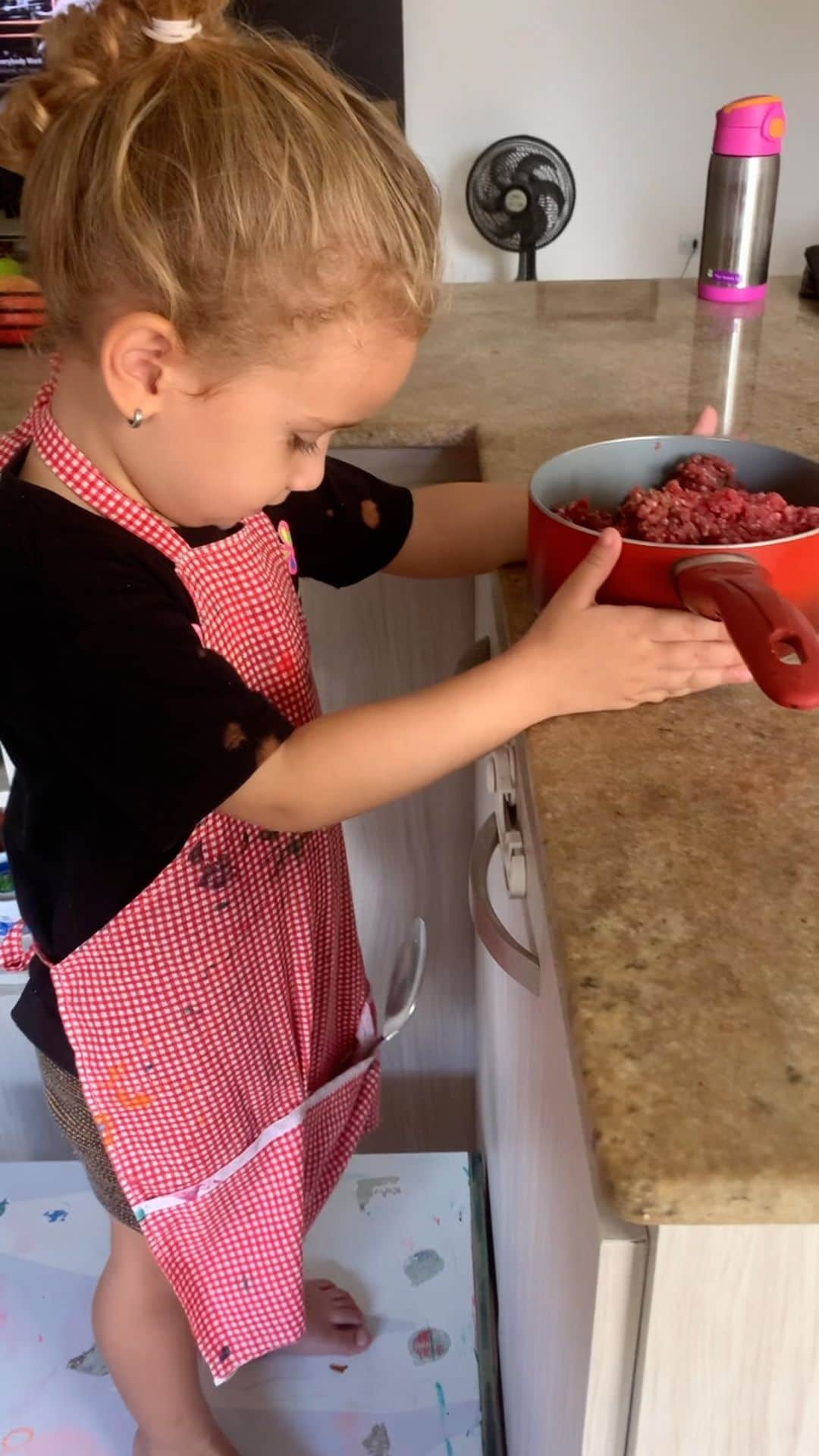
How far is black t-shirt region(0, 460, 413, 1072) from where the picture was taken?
0.59m

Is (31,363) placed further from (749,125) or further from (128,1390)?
(128,1390)

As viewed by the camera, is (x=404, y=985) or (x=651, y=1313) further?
(x=404, y=985)

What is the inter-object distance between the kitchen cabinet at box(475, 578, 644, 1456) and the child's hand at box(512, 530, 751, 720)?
0.07m

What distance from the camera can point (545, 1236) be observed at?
642mm

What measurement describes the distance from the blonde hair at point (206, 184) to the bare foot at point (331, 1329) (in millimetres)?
948

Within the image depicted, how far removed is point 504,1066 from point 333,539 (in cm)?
43

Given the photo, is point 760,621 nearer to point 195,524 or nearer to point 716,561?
point 716,561

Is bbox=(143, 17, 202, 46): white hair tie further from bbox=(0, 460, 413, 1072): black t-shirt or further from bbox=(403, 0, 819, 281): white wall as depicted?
bbox=(403, 0, 819, 281): white wall

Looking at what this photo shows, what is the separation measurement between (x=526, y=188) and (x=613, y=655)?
246 cm

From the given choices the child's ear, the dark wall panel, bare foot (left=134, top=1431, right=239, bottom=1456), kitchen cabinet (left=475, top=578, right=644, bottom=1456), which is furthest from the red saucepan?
the dark wall panel

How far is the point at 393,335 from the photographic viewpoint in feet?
2.09

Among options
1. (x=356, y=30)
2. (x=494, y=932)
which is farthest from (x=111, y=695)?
(x=356, y=30)

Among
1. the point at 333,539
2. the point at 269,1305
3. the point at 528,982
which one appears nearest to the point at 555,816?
the point at 528,982

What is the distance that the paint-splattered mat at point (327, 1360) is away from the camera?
1.07 m
